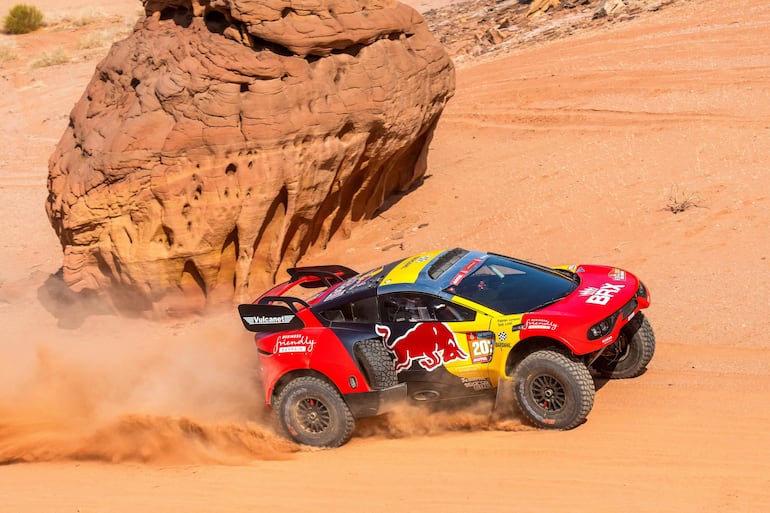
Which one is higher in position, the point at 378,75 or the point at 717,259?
the point at 378,75

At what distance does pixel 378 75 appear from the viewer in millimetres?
13461

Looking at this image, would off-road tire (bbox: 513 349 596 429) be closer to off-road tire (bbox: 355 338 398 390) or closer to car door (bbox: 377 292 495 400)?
car door (bbox: 377 292 495 400)

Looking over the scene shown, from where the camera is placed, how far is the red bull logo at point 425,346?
8227mm

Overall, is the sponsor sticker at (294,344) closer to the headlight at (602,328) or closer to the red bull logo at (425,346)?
the red bull logo at (425,346)

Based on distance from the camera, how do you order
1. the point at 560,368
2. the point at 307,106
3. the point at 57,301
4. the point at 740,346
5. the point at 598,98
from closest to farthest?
the point at 560,368 < the point at 740,346 < the point at 307,106 < the point at 57,301 < the point at 598,98

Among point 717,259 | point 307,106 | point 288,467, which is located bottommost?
point 717,259

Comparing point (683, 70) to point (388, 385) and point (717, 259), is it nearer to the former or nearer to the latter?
point (717, 259)

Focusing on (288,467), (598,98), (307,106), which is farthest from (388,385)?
(598,98)

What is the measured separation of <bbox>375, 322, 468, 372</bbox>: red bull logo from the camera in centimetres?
823

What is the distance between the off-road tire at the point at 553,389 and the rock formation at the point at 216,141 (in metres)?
5.86

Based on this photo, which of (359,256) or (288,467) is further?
(359,256)

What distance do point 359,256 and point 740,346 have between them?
20.3ft

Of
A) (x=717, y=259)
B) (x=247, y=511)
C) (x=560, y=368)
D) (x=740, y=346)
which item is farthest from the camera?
(x=717, y=259)

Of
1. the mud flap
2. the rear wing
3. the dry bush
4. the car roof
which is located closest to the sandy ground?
the dry bush
